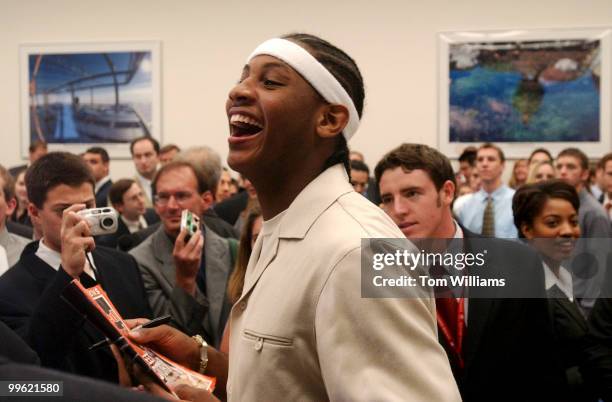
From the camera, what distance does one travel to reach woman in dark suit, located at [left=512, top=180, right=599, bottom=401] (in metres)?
2.80

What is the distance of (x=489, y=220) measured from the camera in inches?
258

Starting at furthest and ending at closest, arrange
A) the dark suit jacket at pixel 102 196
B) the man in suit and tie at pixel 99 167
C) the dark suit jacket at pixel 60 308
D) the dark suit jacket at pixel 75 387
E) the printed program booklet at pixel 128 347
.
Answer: the man in suit and tie at pixel 99 167 < the dark suit jacket at pixel 102 196 < the dark suit jacket at pixel 60 308 < the printed program booklet at pixel 128 347 < the dark suit jacket at pixel 75 387

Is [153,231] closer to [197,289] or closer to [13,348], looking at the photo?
[197,289]

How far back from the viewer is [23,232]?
182 inches

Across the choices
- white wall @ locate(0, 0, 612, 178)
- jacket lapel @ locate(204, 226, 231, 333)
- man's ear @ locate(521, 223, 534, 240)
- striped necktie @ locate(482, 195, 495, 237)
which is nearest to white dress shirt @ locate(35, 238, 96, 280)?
jacket lapel @ locate(204, 226, 231, 333)

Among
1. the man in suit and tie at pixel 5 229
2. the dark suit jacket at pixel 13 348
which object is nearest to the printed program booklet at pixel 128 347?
the dark suit jacket at pixel 13 348

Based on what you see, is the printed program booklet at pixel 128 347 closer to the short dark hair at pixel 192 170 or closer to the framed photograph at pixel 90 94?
the short dark hair at pixel 192 170

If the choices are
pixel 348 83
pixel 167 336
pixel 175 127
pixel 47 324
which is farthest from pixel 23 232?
pixel 175 127

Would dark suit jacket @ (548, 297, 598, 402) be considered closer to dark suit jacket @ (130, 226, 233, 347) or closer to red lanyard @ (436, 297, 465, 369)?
red lanyard @ (436, 297, 465, 369)

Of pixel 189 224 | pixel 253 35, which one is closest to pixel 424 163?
pixel 189 224

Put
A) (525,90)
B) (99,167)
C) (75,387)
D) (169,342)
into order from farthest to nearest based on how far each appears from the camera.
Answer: (525,90)
(99,167)
(169,342)
(75,387)

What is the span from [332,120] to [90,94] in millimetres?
8895

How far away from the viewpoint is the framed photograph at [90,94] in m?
9.79

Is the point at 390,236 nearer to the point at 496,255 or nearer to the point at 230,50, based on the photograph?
the point at 496,255
